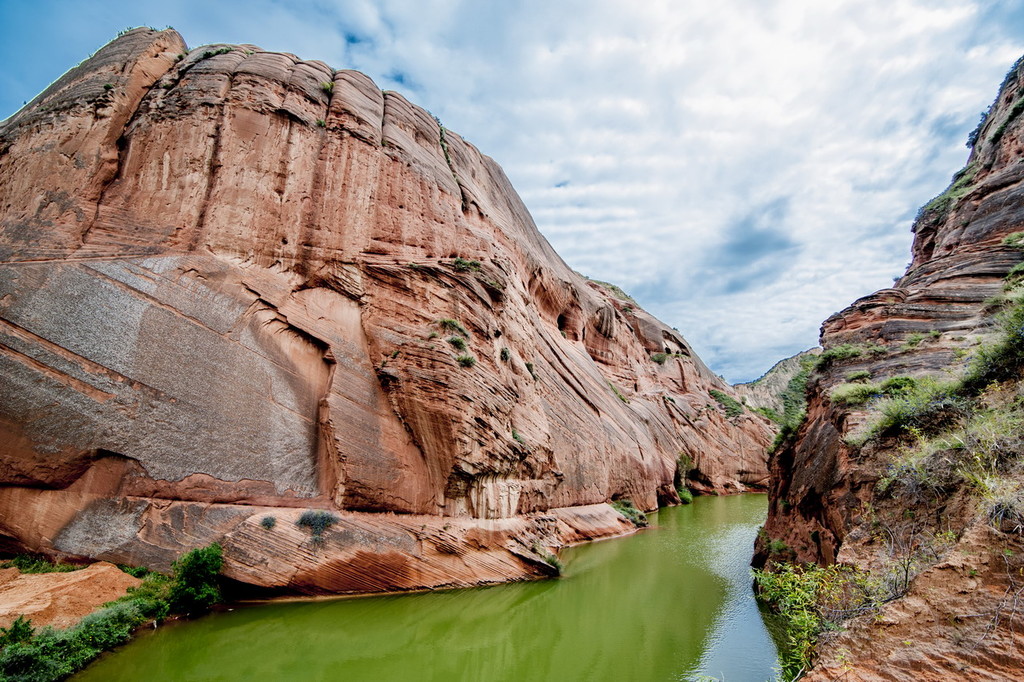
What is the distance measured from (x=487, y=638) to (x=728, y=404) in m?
43.2

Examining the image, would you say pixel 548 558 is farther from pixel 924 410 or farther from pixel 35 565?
pixel 35 565

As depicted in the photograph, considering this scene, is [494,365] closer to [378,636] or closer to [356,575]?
[356,575]

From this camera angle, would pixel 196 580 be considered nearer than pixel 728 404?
Yes

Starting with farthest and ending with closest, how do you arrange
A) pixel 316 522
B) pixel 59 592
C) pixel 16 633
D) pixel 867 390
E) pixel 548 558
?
pixel 548 558, pixel 316 522, pixel 867 390, pixel 59 592, pixel 16 633

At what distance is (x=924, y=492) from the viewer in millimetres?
6031

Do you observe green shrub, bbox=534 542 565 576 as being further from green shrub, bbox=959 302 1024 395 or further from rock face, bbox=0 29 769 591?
green shrub, bbox=959 302 1024 395

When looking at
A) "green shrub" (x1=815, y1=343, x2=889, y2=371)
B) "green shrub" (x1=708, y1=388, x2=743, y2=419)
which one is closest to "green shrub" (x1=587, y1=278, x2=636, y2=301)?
"green shrub" (x1=708, y1=388, x2=743, y2=419)

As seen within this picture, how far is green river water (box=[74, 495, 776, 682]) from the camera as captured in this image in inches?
309

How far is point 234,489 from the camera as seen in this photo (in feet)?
36.6

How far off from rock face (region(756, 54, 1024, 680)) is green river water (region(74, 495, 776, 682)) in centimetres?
239

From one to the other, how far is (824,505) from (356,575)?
32.8 ft

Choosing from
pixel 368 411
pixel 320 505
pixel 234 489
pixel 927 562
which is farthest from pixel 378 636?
pixel 927 562

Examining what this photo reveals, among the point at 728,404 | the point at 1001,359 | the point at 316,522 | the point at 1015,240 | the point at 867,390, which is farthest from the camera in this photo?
the point at 728,404

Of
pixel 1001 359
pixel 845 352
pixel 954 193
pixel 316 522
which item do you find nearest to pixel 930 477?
pixel 1001 359
